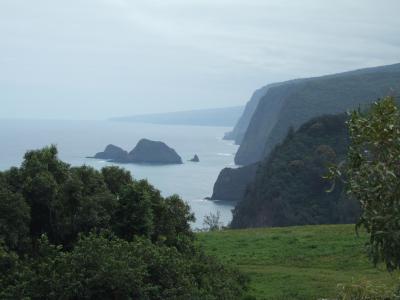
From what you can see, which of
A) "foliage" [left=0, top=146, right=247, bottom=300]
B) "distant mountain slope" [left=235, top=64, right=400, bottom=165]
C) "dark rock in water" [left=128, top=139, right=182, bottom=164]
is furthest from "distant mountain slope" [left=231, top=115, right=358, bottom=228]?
"dark rock in water" [left=128, top=139, right=182, bottom=164]

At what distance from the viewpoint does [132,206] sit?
45.7 ft

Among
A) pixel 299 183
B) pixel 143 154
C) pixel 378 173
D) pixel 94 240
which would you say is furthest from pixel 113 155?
pixel 378 173

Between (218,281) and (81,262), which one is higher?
(81,262)

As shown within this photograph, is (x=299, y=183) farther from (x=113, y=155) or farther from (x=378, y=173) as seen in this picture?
(x=113, y=155)

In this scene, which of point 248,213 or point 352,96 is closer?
point 248,213

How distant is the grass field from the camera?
14148 millimetres

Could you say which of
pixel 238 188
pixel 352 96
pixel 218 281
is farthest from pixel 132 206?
pixel 352 96

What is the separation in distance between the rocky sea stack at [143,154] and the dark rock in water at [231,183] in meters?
56.5

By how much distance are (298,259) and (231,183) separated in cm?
9156

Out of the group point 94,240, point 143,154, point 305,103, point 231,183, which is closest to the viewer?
point 94,240

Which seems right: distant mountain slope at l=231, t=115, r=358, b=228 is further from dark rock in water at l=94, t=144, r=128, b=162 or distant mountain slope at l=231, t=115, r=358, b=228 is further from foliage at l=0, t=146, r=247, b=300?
dark rock in water at l=94, t=144, r=128, b=162

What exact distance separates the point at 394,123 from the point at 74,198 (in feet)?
27.4

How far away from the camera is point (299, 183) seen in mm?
64438

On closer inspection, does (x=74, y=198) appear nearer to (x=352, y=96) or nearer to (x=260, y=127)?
(x=352, y=96)
